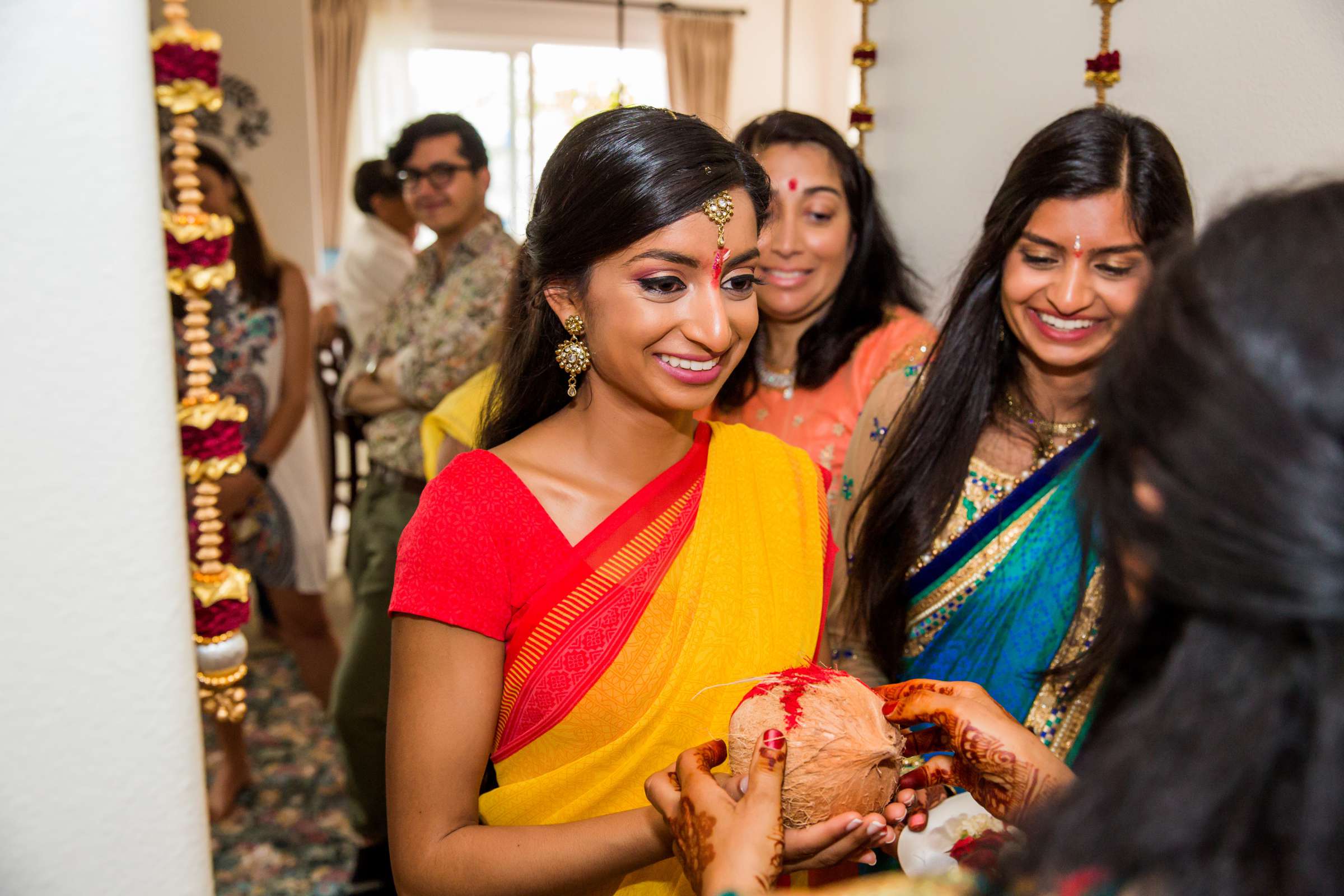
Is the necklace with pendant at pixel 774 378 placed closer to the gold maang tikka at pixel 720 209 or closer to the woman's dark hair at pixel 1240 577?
the gold maang tikka at pixel 720 209

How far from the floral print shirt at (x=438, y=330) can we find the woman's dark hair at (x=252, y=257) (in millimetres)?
399

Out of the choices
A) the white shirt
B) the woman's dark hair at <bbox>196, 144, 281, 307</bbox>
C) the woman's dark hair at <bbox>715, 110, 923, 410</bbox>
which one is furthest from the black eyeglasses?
the white shirt

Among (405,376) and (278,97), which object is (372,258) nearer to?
(278,97)

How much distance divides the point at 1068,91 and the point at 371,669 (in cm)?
229

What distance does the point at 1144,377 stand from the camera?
67cm

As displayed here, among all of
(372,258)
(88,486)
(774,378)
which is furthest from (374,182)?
(88,486)

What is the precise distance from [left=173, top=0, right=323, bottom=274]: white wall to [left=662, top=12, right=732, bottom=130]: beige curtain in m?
4.05

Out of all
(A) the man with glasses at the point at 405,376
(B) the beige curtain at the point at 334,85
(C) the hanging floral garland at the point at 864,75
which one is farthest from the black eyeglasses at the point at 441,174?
(B) the beige curtain at the point at 334,85

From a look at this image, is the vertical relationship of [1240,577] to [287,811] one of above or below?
above

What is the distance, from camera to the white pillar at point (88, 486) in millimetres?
929

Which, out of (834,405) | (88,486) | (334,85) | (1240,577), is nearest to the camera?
(1240,577)

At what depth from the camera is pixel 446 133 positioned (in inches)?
124

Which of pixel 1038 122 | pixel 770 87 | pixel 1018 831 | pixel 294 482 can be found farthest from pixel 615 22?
pixel 1018 831

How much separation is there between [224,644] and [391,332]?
86.1 inches
